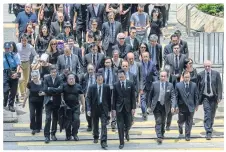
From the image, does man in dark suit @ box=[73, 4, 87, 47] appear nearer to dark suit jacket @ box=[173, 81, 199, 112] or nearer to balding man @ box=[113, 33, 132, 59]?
balding man @ box=[113, 33, 132, 59]

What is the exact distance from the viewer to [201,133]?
28031 millimetres

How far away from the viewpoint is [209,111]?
2766cm

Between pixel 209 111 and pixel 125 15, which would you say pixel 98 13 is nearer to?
pixel 125 15

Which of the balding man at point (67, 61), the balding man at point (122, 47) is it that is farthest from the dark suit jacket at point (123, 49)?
the balding man at point (67, 61)

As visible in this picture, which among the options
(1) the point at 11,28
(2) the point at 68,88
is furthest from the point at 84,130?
(1) the point at 11,28

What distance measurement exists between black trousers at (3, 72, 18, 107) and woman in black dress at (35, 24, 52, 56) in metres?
Answer: 1.61

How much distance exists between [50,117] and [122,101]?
1.81 meters

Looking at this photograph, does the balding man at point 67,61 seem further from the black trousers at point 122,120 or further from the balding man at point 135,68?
the black trousers at point 122,120

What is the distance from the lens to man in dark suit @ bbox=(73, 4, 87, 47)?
32.1m

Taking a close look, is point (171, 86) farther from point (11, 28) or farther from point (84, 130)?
point (11, 28)

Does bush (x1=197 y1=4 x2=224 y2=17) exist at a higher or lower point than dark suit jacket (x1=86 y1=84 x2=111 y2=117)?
higher

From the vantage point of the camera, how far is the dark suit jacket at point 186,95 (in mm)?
27250

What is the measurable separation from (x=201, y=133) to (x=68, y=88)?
3.55 meters

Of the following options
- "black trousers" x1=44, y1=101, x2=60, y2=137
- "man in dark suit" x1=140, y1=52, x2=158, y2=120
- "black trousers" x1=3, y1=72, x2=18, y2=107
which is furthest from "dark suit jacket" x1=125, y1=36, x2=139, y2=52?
"black trousers" x1=44, y1=101, x2=60, y2=137
